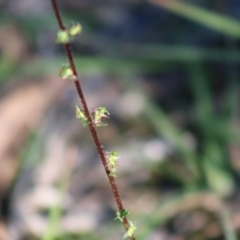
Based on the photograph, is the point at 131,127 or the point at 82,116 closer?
the point at 82,116

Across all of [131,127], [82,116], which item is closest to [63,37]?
[82,116]

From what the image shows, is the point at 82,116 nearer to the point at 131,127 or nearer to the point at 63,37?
the point at 63,37

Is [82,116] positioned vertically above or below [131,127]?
below

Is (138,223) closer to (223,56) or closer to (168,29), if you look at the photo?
(223,56)

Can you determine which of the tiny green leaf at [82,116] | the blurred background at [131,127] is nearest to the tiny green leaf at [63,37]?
the tiny green leaf at [82,116]

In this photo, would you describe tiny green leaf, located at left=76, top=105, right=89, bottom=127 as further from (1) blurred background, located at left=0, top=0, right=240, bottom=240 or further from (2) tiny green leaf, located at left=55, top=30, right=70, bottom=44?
(1) blurred background, located at left=0, top=0, right=240, bottom=240

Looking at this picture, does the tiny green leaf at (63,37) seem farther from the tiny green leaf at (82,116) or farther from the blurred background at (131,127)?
the blurred background at (131,127)

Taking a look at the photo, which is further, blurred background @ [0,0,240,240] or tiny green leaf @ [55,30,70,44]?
blurred background @ [0,0,240,240]

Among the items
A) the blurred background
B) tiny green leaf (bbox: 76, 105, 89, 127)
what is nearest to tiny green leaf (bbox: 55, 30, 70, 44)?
tiny green leaf (bbox: 76, 105, 89, 127)

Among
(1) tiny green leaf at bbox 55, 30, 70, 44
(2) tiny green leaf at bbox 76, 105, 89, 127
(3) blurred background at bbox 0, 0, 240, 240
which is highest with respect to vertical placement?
(3) blurred background at bbox 0, 0, 240, 240
